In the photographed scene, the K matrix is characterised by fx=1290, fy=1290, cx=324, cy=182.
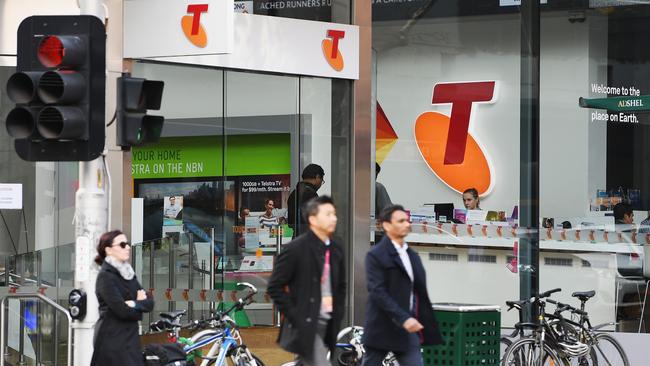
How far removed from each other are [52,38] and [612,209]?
8.45 m

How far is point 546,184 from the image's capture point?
1572 cm

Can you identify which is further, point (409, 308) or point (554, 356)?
point (554, 356)

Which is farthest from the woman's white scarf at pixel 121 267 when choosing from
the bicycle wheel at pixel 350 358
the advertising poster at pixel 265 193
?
the advertising poster at pixel 265 193

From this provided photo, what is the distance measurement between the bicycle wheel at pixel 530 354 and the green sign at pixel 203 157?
135 inches

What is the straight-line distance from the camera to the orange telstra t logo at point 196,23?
1225cm

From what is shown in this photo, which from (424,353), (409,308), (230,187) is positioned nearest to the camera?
(409,308)

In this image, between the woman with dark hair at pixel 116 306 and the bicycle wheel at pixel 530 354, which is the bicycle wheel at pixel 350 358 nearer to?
the bicycle wheel at pixel 530 354

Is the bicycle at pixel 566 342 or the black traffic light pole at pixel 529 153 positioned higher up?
the black traffic light pole at pixel 529 153

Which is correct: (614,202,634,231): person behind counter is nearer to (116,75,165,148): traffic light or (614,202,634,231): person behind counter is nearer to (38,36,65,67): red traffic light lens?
(116,75,165,148): traffic light

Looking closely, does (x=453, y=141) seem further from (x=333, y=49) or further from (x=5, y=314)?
(x=5, y=314)

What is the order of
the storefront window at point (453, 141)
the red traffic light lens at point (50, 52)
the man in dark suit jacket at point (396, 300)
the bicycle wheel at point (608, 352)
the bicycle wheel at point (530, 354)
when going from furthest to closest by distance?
1. the storefront window at point (453, 141)
2. the bicycle wheel at point (608, 352)
3. the bicycle wheel at point (530, 354)
4. the man in dark suit jacket at point (396, 300)
5. the red traffic light lens at point (50, 52)

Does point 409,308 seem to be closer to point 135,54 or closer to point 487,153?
point 135,54

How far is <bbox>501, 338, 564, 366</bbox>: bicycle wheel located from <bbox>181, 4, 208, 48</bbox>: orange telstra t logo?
4.40 m

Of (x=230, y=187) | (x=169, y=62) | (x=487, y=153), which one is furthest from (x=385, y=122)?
(x=169, y=62)
